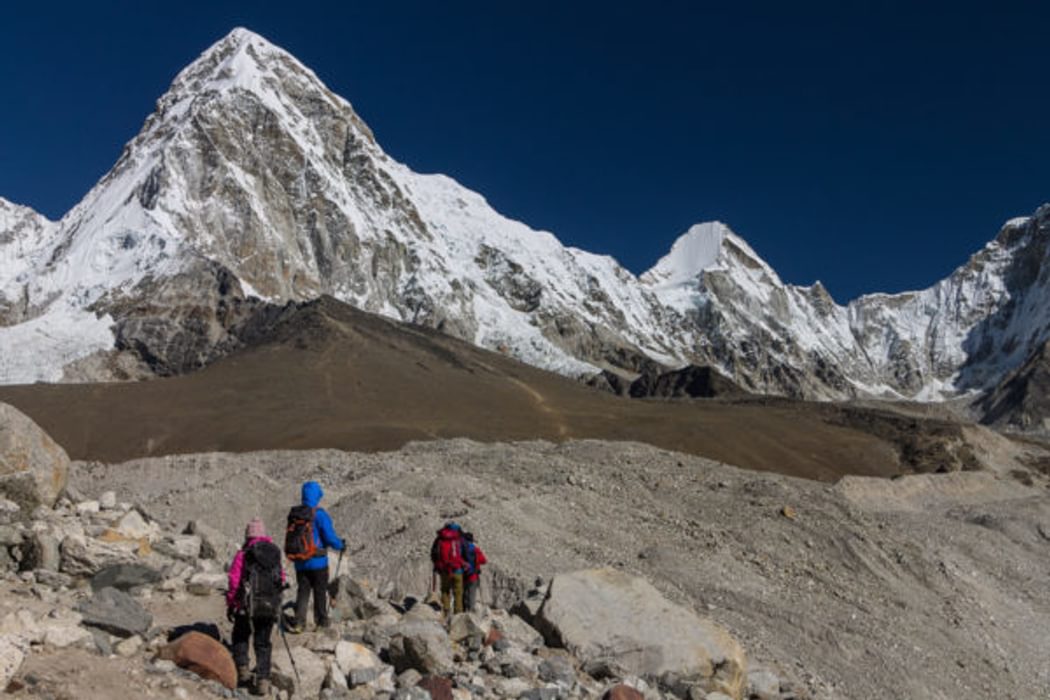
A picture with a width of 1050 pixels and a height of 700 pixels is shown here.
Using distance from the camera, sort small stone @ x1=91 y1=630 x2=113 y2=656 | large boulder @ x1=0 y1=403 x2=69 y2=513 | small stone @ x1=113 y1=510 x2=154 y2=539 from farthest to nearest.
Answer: large boulder @ x1=0 y1=403 x2=69 y2=513, small stone @ x1=113 y1=510 x2=154 y2=539, small stone @ x1=91 y1=630 x2=113 y2=656

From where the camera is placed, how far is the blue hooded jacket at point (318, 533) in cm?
1238

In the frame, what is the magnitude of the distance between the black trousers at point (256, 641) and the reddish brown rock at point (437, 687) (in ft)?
5.86

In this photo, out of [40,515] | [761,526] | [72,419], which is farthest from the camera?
[72,419]

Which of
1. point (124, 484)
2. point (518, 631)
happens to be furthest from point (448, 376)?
point (518, 631)

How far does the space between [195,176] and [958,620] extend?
183274 millimetres

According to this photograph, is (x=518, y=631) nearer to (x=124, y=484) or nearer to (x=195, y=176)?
(x=124, y=484)

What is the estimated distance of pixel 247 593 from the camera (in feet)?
34.6

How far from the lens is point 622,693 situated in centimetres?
1284

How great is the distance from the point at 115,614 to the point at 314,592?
235 cm

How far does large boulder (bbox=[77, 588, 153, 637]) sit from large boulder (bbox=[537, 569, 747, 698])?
6.31 metres

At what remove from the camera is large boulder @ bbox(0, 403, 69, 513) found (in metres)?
14.8

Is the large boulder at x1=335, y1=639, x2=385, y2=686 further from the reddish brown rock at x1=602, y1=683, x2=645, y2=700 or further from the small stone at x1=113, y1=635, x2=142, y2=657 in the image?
the reddish brown rock at x1=602, y1=683, x2=645, y2=700

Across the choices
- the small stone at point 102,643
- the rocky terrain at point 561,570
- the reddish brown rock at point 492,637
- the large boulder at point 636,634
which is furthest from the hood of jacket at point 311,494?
the large boulder at point 636,634

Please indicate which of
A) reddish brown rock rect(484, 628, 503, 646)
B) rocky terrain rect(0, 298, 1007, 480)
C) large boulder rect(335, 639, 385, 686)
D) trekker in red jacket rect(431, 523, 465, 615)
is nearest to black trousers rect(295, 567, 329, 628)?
large boulder rect(335, 639, 385, 686)
